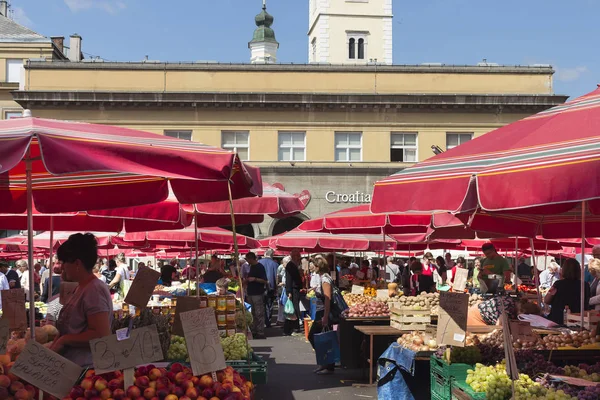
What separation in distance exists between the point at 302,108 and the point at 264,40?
3479 cm

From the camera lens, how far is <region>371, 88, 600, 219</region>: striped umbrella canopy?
178 inches

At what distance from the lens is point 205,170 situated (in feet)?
16.3

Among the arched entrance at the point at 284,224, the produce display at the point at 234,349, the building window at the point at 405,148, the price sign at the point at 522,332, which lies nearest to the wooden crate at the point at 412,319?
the produce display at the point at 234,349

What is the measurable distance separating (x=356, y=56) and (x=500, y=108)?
19.9 meters

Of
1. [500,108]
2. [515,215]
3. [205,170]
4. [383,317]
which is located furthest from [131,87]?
[205,170]

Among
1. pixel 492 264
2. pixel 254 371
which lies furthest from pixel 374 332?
pixel 492 264

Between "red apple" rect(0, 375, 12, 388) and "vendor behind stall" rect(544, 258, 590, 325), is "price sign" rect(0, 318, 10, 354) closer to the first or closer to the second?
"red apple" rect(0, 375, 12, 388)

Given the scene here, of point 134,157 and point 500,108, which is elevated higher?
point 500,108

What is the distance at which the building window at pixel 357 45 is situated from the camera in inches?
Result: 2309

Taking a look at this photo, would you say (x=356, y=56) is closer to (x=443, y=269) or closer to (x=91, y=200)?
(x=443, y=269)

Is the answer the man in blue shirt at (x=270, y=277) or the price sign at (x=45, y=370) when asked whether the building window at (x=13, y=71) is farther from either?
the price sign at (x=45, y=370)

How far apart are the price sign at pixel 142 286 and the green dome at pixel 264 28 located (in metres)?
69.0

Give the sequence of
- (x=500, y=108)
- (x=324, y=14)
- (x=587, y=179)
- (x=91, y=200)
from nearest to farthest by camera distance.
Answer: (x=587, y=179)
(x=91, y=200)
(x=500, y=108)
(x=324, y=14)

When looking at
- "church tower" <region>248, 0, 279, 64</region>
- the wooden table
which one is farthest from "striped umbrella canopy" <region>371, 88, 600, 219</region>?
"church tower" <region>248, 0, 279, 64</region>
